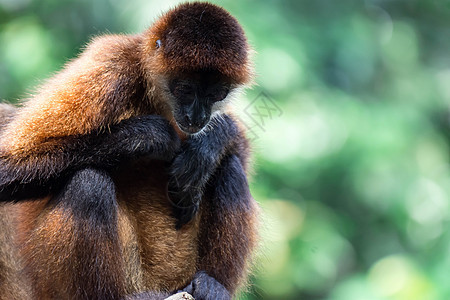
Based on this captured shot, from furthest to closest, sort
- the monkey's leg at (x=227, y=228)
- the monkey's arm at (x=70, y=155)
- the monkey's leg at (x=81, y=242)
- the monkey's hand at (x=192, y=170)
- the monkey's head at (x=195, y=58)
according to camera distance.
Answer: the monkey's leg at (x=227, y=228) < the monkey's hand at (x=192, y=170) < the monkey's head at (x=195, y=58) < the monkey's arm at (x=70, y=155) < the monkey's leg at (x=81, y=242)

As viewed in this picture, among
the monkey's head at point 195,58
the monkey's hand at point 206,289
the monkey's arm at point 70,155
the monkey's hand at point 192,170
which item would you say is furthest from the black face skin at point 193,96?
the monkey's hand at point 206,289

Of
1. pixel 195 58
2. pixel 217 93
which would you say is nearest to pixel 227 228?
pixel 217 93

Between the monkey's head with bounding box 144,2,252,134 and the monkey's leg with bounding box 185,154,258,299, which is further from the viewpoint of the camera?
the monkey's leg with bounding box 185,154,258,299

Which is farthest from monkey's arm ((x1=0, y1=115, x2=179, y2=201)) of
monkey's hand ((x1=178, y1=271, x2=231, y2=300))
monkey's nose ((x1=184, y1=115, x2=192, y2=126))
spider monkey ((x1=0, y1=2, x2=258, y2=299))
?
monkey's hand ((x1=178, y1=271, x2=231, y2=300))

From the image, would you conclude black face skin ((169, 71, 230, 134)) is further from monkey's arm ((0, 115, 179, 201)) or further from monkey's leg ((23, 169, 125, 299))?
monkey's leg ((23, 169, 125, 299))

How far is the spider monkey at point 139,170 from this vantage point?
15.5 ft

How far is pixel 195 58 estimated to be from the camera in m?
5.05

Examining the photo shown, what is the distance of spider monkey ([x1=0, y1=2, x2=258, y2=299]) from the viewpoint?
4.73 m

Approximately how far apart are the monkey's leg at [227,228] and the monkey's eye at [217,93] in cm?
60

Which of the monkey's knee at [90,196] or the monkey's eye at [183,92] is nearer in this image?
the monkey's knee at [90,196]

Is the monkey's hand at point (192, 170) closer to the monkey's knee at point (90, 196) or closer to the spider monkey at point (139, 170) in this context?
the spider monkey at point (139, 170)

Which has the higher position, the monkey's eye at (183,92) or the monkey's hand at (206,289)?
the monkey's eye at (183,92)

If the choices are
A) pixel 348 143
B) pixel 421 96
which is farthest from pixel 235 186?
pixel 421 96

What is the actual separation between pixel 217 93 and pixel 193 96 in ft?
0.71
